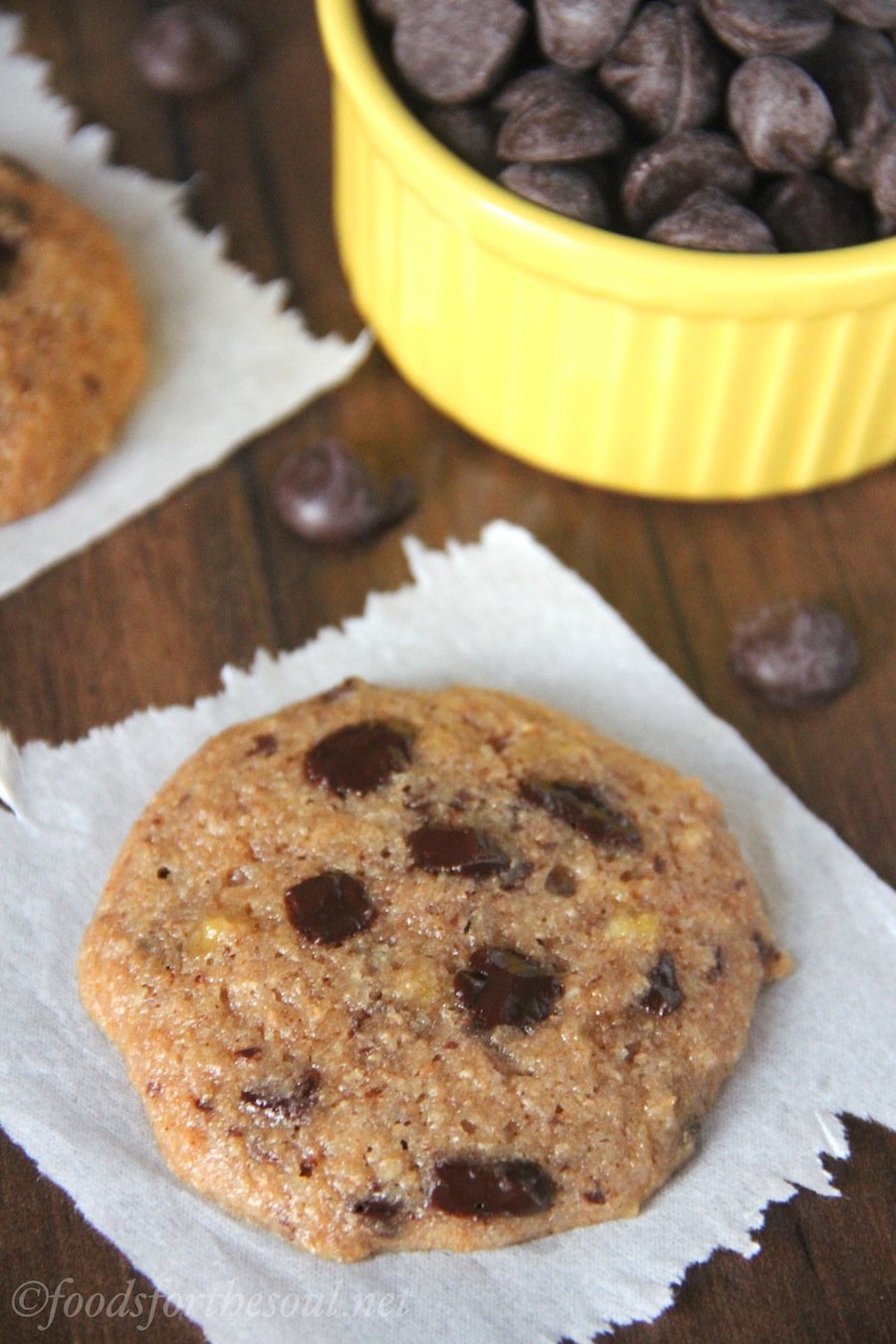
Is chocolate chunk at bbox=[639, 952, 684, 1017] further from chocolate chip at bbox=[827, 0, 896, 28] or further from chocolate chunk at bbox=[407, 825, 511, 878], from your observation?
chocolate chip at bbox=[827, 0, 896, 28]

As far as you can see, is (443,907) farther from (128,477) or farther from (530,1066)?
(128,477)

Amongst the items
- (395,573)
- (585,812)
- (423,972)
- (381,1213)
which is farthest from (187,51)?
(381,1213)

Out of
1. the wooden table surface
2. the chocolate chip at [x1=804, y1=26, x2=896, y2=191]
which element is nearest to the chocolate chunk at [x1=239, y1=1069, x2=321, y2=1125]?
the wooden table surface

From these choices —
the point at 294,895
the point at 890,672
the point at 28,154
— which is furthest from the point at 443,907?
the point at 28,154

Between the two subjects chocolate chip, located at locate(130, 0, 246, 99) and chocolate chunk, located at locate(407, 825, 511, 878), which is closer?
chocolate chunk, located at locate(407, 825, 511, 878)

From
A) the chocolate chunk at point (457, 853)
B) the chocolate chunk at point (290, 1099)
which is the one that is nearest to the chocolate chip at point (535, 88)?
the chocolate chunk at point (457, 853)
